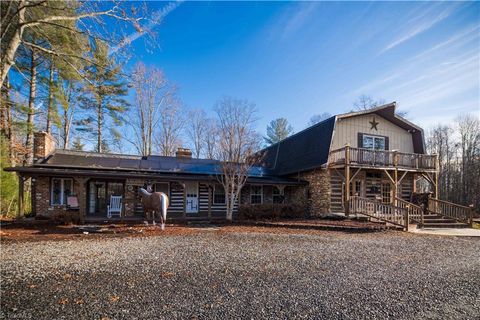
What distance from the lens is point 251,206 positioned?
1438 cm

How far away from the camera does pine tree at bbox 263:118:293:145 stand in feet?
128

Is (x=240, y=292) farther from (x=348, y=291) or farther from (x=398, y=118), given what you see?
(x=398, y=118)

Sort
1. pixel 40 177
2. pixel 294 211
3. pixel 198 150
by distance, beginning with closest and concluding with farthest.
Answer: pixel 40 177 < pixel 294 211 < pixel 198 150

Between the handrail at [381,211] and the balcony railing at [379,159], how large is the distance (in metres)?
2.49

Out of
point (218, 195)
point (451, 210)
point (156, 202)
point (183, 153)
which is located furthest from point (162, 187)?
point (451, 210)

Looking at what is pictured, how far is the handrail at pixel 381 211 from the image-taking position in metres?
12.3

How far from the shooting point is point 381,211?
1315cm

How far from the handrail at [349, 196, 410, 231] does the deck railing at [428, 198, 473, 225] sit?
443 cm

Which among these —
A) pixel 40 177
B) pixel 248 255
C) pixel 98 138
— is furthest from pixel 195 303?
pixel 98 138

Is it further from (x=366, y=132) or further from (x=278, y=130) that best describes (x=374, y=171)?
(x=278, y=130)

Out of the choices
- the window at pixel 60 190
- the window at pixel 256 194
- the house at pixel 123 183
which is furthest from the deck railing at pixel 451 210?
the window at pixel 60 190

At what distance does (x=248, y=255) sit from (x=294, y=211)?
31.0 ft

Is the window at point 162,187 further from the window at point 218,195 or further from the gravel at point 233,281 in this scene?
the gravel at point 233,281

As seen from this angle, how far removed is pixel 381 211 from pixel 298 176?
20.9 feet
